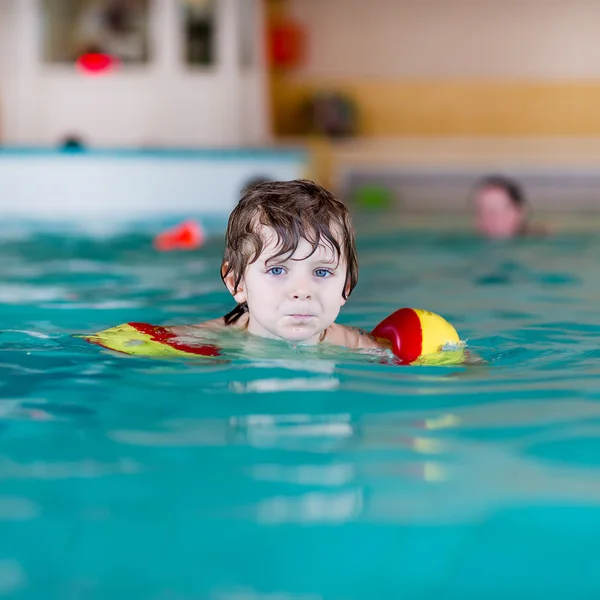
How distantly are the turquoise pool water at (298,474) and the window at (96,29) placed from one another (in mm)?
9091

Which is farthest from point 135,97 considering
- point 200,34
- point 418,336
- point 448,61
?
point 418,336

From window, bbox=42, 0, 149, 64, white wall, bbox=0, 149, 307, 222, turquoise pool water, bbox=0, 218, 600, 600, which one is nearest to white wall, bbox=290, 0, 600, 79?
window, bbox=42, 0, 149, 64

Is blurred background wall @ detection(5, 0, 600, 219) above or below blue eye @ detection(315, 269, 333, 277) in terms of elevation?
above

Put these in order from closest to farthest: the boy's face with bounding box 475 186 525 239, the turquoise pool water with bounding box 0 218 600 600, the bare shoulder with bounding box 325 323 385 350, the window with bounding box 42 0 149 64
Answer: the turquoise pool water with bounding box 0 218 600 600, the bare shoulder with bounding box 325 323 385 350, the boy's face with bounding box 475 186 525 239, the window with bounding box 42 0 149 64

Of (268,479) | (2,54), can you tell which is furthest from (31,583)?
(2,54)

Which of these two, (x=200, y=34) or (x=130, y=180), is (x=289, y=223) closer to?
(x=130, y=180)

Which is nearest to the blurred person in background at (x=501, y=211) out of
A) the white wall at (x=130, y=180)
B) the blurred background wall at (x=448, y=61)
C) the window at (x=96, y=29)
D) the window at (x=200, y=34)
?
the white wall at (x=130, y=180)

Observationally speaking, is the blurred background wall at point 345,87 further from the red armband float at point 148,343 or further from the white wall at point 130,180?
the red armband float at point 148,343

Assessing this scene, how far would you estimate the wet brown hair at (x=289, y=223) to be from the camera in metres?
2.77

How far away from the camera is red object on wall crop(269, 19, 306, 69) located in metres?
13.8

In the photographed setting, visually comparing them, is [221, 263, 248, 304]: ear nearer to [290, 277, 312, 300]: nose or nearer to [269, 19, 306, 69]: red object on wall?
[290, 277, 312, 300]: nose

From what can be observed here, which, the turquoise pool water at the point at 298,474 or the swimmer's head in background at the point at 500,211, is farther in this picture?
the swimmer's head in background at the point at 500,211

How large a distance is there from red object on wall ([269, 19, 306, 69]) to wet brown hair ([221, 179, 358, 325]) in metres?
11.2

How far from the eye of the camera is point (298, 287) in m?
2.76
